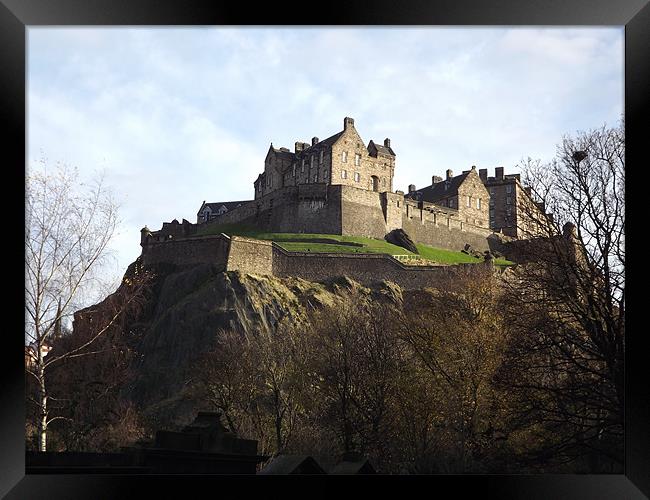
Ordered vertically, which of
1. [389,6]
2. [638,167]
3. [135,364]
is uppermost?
[389,6]

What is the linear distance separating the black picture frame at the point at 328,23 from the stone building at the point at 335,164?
44.7m

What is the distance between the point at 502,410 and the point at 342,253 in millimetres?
28109

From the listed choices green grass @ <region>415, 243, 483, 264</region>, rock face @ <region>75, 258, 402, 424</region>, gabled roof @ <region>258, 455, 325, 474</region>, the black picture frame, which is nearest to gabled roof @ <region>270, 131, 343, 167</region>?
green grass @ <region>415, 243, 483, 264</region>

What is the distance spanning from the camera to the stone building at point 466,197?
58.2 meters

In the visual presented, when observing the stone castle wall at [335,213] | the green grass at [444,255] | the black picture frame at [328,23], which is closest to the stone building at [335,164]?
the stone castle wall at [335,213]

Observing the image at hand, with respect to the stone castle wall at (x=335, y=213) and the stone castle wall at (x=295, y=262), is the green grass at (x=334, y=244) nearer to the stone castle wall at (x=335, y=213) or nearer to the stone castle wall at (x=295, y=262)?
the stone castle wall at (x=335, y=213)

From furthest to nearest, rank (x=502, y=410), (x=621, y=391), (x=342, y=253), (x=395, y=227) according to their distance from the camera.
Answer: (x=395, y=227), (x=342, y=253), (x=502, y=410), (x=621, y=391)

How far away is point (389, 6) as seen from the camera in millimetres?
5477

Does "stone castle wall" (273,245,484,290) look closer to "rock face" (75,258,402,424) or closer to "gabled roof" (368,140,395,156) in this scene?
"rock face" (75,258,402,424)

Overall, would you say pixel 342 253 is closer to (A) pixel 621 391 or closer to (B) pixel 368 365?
(B) pixel 368 365

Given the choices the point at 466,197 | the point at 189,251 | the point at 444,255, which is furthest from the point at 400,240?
the point at 189,251

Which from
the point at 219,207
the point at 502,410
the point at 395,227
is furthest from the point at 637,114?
the point at 219,207

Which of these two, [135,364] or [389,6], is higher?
[389,6]

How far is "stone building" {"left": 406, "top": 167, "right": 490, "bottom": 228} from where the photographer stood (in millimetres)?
58188
